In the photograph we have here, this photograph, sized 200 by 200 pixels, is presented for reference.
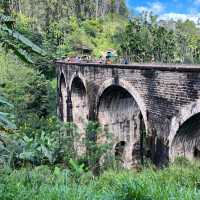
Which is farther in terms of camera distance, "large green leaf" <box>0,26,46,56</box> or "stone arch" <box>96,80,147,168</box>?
"stone arch" <box>96,80,147,168</box>

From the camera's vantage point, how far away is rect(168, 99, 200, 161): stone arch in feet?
34.4

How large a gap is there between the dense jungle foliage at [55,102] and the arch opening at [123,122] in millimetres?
971

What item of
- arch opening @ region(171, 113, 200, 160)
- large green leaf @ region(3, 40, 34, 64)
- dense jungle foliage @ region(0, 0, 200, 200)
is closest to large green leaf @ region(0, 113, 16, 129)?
dense jungle foliage @ region(0, 0, 200, 200)

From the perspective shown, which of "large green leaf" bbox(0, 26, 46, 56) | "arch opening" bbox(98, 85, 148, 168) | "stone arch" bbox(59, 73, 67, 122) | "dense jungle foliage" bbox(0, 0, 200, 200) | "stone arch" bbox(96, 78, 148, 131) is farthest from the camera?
"stone arch" bbox(59, 73, 67, 122)

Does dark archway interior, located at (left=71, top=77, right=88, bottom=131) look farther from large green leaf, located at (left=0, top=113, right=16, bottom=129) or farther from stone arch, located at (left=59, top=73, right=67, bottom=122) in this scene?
large green leaf, located at (left=0, top=113, right=16, bottom=129)

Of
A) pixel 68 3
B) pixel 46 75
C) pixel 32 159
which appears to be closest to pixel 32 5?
pixel 68 3

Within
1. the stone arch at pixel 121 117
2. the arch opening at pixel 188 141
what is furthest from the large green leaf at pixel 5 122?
the stone arch at pixel 121 117

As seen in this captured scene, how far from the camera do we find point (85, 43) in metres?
53.7

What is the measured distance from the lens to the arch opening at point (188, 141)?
11.2 meters

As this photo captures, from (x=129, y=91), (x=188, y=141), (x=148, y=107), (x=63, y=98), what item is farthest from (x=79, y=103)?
(x=188, y=141)

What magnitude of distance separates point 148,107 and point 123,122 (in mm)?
6973

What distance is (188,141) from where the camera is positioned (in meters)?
11.8

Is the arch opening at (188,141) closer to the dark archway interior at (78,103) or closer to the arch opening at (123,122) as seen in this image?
the arch opening at (123,122)

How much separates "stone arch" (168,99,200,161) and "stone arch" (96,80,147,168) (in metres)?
6.04
